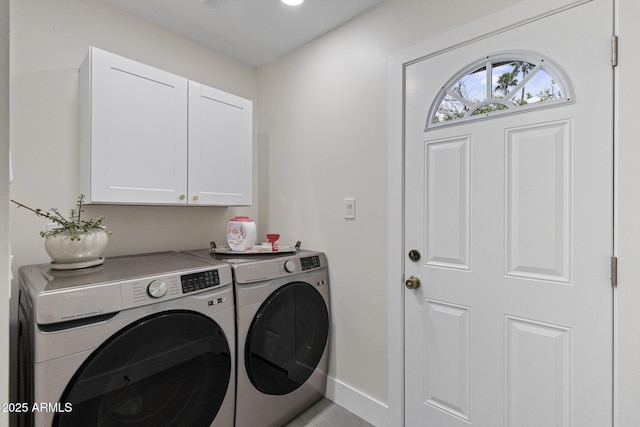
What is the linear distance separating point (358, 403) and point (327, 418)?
0.20m

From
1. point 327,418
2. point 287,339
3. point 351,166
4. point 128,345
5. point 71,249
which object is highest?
point 351,166

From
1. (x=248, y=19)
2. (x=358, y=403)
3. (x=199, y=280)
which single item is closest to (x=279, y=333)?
(x=199, y=280)

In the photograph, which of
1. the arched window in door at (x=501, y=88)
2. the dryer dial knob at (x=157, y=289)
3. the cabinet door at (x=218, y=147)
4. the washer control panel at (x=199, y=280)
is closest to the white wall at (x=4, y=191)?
the dryer dial knob at (x=157, y=289)

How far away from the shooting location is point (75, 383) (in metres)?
1.04

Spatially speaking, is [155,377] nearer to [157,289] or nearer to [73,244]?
[157,289]

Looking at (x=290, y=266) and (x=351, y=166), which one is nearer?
(x=290, y=266)

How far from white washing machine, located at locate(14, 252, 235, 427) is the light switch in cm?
80

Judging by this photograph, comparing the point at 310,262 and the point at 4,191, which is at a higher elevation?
the point at 4,191

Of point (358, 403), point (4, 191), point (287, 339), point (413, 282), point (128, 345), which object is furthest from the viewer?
point (358, 403)

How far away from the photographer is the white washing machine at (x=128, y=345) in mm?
1009

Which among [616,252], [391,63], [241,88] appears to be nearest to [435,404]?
[616,252]

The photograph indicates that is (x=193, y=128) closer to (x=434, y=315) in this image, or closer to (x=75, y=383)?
(x=75, y=383)

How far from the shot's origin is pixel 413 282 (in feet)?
5.26

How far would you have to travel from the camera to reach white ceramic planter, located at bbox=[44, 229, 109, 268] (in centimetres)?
136
